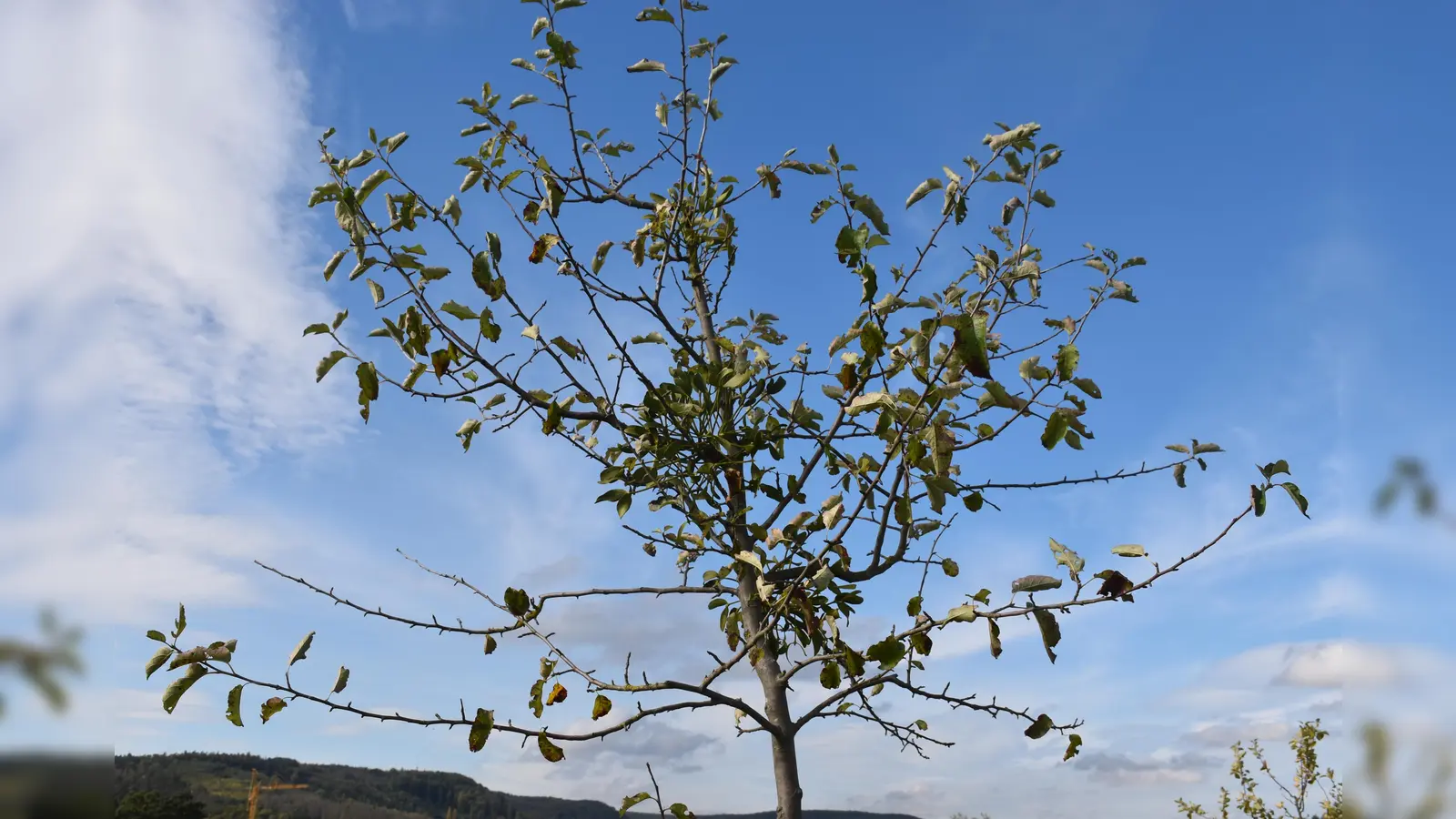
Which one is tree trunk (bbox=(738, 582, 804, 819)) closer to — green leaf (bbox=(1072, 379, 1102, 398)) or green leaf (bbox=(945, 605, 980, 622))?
green leaf (bbox=(945, 605, 980, 622))

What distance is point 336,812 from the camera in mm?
26125

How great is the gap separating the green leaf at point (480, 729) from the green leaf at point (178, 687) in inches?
27.6

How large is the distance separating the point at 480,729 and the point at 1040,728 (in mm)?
1755

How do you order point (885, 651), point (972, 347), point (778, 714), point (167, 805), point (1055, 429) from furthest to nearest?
1. point (167, 805)
2. point (778, 714)
3. point (885, 651)
4. point (1055, 429)
5. point (972, 347)

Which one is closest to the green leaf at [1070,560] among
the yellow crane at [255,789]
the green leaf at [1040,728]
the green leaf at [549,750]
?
the green leaf at [1040,728]

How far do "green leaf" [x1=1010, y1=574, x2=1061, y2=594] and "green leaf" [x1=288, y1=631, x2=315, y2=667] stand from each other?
1.87 m

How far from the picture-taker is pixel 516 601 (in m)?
2.61

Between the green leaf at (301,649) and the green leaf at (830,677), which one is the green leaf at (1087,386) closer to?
the green leaf at (830,677)

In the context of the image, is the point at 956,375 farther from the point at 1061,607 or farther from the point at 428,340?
the point at 428,340

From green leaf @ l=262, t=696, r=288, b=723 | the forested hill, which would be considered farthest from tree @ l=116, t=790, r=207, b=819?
green leaf @ l=262, t=696, r=288, b=723

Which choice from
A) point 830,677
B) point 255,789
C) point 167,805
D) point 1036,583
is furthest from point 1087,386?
point 167,805

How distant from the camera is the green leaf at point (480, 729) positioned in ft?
7.85

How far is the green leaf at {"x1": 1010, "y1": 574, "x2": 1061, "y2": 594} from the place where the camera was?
2088 millimetres

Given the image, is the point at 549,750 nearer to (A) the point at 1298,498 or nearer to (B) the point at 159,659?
(B) the point at 159,659
